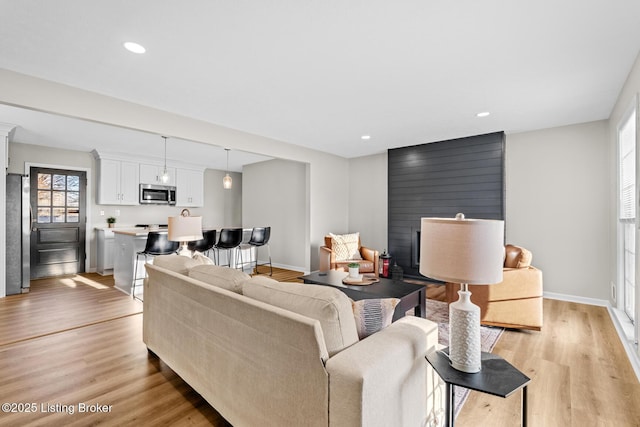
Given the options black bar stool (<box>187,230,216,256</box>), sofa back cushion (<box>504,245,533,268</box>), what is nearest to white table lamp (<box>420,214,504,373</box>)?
sofa back cushion (<box>504,245,533,268</box>)

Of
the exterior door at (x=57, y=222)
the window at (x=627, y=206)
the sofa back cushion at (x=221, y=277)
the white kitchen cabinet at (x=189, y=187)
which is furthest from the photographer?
the white kitchen cabinet at (x=189, y=187)

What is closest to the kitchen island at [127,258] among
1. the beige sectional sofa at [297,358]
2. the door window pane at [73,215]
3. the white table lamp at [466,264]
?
the door window pane at [73,215]

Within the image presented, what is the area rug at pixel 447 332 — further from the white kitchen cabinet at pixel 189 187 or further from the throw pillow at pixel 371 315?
the white kitchen cabinet at pixel 189 187

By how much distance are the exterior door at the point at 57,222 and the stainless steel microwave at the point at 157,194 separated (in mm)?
1014

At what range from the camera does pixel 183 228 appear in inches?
121

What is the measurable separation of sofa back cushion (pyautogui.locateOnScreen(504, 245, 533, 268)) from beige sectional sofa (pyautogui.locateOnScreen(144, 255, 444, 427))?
6.77ft

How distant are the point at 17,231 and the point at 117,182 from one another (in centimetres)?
199

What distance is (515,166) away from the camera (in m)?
4.49

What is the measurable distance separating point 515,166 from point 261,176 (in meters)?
5.03

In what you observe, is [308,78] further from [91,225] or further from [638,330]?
[91,225]

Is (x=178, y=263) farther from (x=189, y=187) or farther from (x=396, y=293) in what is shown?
(x=189, y=187)

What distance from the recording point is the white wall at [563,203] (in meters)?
3.91

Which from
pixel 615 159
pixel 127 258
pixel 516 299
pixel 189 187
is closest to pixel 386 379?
pixel 516 299

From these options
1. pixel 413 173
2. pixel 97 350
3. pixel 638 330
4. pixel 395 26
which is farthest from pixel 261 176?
pixel 638 330
